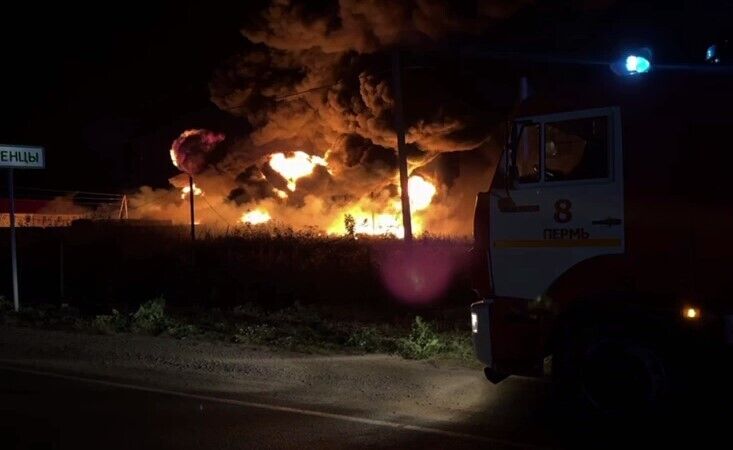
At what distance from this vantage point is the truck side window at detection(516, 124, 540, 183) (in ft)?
21.9

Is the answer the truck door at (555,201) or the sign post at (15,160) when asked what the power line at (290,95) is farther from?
the truck door at (555,201)

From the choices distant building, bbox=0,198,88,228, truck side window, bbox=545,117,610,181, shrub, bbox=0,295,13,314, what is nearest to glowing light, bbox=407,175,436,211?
distant building, bbox=0,198,88,228

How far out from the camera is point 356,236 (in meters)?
34.1

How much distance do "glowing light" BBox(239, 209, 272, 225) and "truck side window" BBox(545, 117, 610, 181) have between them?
35.0m

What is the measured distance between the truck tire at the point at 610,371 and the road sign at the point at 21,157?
37.8 feet

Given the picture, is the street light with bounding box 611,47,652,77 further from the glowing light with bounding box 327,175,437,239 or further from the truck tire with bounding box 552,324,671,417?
the glowing light with bounding box 327,175,437,239

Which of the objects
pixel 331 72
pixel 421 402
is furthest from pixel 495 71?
pixel 421 402

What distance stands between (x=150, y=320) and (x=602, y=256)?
8664 mm

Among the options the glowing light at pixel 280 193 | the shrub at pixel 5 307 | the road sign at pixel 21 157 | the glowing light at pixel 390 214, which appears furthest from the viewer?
the glowing light at pixel 280 193

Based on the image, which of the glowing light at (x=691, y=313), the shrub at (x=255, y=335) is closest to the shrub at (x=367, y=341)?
the shrub at (x=255, y=335)

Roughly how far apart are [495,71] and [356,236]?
366 inches

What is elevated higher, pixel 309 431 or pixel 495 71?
pixel 495 71

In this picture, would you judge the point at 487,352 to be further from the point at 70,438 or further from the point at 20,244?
the point at 20,244

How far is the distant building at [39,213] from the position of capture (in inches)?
1684
